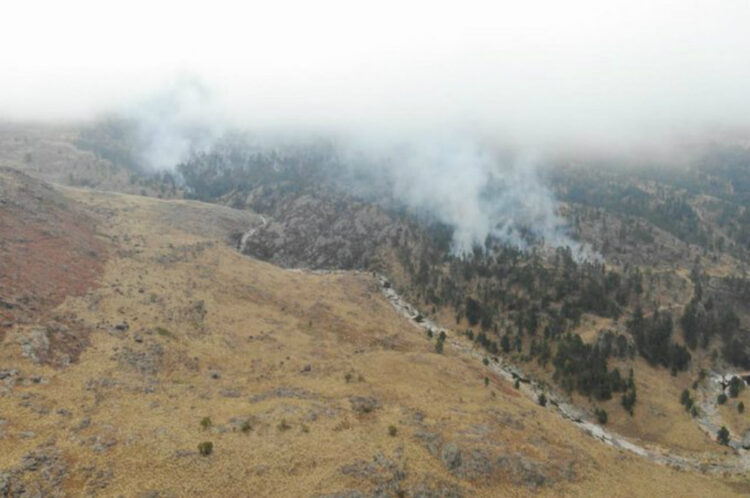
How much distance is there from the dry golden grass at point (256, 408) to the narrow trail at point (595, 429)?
6.26 m

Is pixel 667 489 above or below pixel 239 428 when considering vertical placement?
below

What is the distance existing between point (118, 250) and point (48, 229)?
619 inches

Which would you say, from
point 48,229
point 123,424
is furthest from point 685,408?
point 48,229

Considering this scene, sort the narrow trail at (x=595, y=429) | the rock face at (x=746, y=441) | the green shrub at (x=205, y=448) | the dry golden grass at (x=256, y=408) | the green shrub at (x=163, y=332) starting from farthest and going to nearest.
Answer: the rock face at (x=746, y=441)
the narrow trail at (x=595, y=429)
the green shrub at (x=163, y=332)
the green shrub at (x=205, y=448)
the dry golden grass at (x=256, y=408)

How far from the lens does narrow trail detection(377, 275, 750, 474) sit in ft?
270

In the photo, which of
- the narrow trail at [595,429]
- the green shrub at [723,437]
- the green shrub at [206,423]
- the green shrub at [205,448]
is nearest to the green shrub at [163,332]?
the green shrub at [206,423]

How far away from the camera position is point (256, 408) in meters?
53.4

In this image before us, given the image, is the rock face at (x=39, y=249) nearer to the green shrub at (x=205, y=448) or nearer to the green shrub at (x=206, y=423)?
the green shrub at (x=206, y=423)

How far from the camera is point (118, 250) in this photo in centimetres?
10825

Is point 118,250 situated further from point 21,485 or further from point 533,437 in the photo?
point 533,437

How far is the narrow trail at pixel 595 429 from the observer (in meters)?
82.2

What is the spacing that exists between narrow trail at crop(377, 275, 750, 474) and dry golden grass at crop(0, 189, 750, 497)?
6.26m

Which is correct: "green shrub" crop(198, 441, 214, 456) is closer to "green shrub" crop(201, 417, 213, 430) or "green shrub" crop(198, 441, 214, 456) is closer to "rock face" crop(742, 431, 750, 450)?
"green shrub" crop(201, 417, 213, 430)

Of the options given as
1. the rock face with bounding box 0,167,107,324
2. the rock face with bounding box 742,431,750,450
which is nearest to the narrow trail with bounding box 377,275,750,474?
the rock face with bounding box 742,431,750,450
